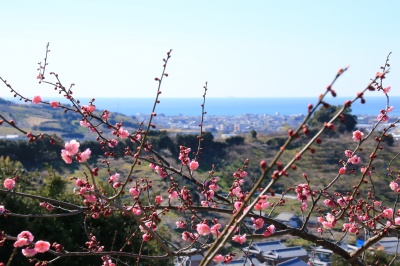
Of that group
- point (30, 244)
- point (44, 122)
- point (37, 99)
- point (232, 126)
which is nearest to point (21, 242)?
point (30, 244)

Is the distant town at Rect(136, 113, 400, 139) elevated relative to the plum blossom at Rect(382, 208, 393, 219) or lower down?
lower down

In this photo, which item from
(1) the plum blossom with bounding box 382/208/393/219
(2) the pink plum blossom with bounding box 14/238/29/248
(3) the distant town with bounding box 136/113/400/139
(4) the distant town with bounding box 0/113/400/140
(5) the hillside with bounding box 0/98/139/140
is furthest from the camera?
(3) the distant town with bounding box 136/113/400/139

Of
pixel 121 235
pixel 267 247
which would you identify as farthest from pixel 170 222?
pixel 121 235

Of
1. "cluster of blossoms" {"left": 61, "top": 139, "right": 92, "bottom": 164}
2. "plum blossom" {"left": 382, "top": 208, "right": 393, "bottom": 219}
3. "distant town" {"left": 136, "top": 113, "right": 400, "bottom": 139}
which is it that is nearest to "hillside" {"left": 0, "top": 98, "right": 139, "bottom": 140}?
"distant town" {"left": 136, "top": 113, "right": 400, "bottom": 139}

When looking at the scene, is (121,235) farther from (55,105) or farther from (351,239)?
(351,239)

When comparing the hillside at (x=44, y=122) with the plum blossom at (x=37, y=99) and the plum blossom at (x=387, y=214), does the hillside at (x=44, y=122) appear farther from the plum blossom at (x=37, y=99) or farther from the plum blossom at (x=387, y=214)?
the plum blossom at (x=387, y=214)

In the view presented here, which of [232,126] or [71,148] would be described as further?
[232,126]

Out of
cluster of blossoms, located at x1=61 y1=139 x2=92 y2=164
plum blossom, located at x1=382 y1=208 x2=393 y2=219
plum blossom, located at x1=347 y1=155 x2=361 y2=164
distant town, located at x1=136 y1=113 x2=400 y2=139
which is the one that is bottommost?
distant town, located at x1=136 y1=113 x2=400 y2=139

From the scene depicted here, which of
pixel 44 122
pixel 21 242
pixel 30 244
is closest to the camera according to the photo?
Answer: pixel 21 242

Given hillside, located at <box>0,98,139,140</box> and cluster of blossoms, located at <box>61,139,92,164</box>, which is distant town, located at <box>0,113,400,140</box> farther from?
cluster of blossoms, located at <box>61,139,92,164</box>

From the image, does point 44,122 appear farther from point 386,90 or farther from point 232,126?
point 386,90

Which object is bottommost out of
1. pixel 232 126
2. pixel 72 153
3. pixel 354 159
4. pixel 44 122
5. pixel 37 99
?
pixel 232 126

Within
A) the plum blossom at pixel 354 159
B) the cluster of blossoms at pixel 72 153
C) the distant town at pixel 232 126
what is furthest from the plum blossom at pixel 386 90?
the distant town at pixel 232 126

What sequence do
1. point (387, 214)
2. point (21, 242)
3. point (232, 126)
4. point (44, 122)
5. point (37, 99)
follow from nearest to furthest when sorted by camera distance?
point (21, 242)
point (387, 214)
point (37, 99)
point (44, 122)
point (232, 126)
